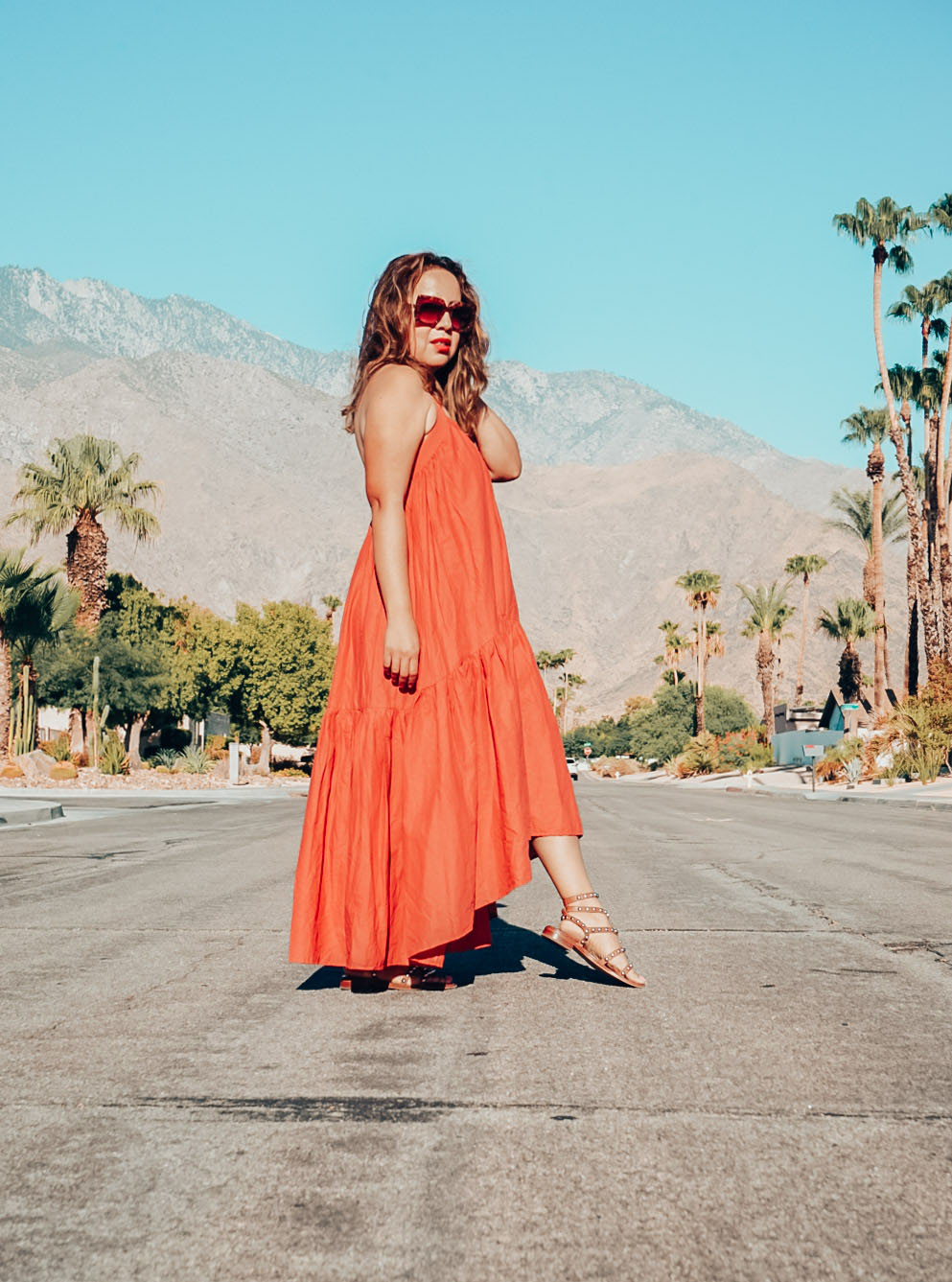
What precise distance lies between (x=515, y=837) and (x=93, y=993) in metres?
1.46

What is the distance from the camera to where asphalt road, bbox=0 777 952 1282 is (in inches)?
74.4

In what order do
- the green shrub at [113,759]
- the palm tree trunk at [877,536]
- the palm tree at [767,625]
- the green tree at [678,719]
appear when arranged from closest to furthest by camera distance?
the green shrub at [113,759] → the palm tree trunk at [877,536] → the palm tree at [767,625] → the green tree at [678,719]

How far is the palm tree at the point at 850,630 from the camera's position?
197 feet

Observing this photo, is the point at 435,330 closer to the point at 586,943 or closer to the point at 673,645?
the point at 586,943

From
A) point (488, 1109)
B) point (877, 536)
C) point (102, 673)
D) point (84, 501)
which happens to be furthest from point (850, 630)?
point (488, 1109)

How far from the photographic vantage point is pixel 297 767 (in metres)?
61.5

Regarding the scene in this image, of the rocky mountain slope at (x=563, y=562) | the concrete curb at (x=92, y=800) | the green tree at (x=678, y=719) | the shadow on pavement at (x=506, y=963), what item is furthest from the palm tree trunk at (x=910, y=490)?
the rocky mountain slope at (x=563, y=562)

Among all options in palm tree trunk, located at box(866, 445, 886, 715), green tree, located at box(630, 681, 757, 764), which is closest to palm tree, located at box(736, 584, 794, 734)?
palm tree trunk, located at box(866, 445, 886, 715)

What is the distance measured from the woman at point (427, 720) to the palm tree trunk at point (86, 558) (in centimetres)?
3865

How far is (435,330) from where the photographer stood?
15.2ft

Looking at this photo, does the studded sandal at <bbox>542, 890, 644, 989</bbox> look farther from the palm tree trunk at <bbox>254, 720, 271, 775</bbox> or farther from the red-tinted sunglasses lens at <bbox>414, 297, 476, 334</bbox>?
the palm tree trunk at <bbox>254, 720, 271, 775</bbox>

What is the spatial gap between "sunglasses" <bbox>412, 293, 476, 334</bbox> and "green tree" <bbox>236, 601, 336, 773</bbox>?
52.7 metres

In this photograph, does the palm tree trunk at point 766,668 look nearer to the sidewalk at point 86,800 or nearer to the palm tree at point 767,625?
the palm tree at point 767,625

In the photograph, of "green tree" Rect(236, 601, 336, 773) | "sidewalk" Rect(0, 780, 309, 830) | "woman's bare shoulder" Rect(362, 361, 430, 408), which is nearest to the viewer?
"woman's bare shoulder" Rect(362, 361, 430, 408)
